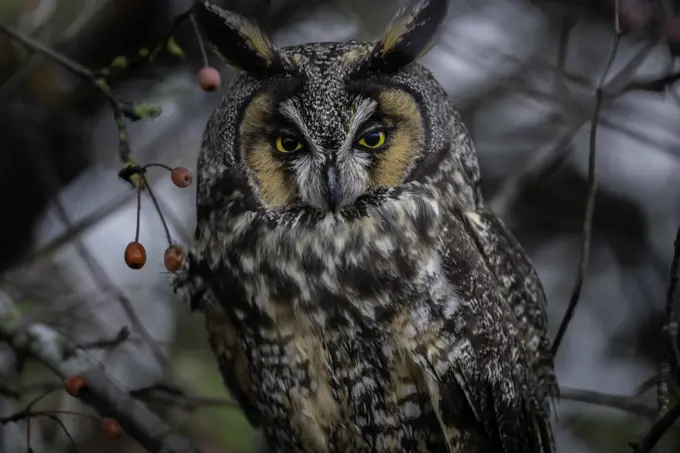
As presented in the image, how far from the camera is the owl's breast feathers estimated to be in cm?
251

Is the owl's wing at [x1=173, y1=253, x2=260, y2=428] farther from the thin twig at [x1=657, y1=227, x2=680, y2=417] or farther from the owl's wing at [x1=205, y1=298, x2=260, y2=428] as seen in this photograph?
the thin twig at [x1=657, y1=227, x2=680, y2=417]

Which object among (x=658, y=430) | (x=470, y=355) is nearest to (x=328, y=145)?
(x=470, y=355)

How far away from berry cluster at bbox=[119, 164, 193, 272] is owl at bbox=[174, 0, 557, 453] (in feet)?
0.94

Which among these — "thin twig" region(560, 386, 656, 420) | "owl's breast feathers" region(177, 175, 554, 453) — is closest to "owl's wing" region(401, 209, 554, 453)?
"owl's breast feathers" region(177, 175, 554, 453)

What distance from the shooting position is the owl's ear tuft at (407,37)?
98.3 inches

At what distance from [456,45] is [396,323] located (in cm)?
183

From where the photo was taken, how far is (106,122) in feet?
13.7

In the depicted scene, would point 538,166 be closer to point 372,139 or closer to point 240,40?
point 372,139

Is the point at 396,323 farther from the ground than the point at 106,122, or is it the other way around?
the point at 106,122

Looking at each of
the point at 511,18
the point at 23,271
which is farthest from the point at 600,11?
the point at 23,271

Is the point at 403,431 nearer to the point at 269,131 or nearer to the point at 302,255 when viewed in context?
the point at 302,255

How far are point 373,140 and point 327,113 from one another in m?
0.17

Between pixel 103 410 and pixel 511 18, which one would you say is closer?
pixel 103 410

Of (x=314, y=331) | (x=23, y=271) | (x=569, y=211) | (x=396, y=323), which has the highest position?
(x=23, y=271)
